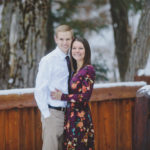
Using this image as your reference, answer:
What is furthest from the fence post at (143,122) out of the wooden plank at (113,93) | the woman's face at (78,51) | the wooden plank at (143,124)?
the wooden plank at (113,93)

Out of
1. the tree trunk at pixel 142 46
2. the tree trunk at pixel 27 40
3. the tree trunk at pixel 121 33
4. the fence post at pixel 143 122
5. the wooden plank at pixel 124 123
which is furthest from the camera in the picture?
the tree trunk at pixel 121 33

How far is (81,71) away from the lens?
278 centimetres

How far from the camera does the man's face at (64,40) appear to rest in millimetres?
2889

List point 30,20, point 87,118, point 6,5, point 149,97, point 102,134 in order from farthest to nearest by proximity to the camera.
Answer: point 6,5 → point 30,20 → point 102,134 → point 87,118 → point 149,97

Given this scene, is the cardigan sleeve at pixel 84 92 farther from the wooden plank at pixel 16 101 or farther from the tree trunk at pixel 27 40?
the tree trunk at pixel 27 40

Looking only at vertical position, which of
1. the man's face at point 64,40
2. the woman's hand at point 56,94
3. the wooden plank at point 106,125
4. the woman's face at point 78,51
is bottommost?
the wooden plank at point 106,125

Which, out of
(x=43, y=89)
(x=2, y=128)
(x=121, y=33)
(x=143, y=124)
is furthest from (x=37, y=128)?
(x=121, y=33)

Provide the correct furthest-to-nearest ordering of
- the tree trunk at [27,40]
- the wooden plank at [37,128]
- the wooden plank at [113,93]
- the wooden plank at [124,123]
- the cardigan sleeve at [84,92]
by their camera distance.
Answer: the tree trunk at [27,40], the wooden plank at [124,123], the wooden plank at [113,93], the wooden plank at [37,128], the cardigan sleeve at [84,92]

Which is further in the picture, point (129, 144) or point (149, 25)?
point (149, 25)

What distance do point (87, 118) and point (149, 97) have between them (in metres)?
0.64

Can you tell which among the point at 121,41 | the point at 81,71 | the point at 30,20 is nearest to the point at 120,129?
the point at 81,71

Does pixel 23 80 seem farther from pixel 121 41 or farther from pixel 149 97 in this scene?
pixel 121 41

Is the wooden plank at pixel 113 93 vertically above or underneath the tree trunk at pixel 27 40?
underneath

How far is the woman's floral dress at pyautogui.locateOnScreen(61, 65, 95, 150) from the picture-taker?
9.00 feet
